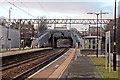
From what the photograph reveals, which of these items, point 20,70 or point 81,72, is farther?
point 20,70

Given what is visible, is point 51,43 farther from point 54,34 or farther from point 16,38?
point 16,38

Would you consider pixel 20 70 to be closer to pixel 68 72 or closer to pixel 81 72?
pixel 68 72

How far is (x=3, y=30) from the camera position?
87312mm

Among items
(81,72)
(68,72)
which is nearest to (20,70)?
(68,72)

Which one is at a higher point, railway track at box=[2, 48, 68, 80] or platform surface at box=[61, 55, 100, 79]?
platform surface at box=[61, 55, 100, 79]

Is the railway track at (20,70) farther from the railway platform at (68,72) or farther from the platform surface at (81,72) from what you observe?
the platform surface at (81,72)

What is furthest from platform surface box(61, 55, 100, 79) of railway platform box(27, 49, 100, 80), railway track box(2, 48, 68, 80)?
railway track box(2, 48, 68, 80)

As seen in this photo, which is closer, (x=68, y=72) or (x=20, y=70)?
(x=68, y=72)

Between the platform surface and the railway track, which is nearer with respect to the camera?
the platform surface

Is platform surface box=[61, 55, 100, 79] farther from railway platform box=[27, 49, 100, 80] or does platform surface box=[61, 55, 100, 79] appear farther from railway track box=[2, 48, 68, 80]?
railway track box=[2, 48, 68, 80]

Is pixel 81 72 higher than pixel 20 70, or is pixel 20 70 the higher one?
pixel 81 72

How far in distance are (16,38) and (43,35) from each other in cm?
958

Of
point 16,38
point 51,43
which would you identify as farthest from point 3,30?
point 51,43

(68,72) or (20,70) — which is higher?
(68,72)
